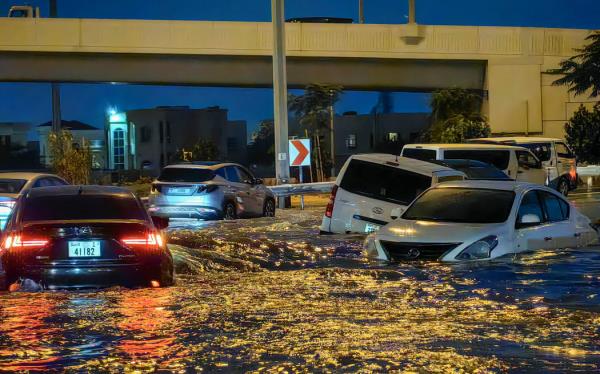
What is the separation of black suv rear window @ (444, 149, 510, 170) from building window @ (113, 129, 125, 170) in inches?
2087

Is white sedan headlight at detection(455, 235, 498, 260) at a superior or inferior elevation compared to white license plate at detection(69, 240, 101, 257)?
inferior

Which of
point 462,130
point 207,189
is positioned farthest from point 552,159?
point 462,130

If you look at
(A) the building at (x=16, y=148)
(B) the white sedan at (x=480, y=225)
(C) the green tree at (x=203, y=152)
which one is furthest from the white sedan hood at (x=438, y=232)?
(A) the building at (x=16, y=148)

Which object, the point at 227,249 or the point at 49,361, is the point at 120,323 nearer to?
the point at 49,361

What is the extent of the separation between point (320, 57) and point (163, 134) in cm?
3202

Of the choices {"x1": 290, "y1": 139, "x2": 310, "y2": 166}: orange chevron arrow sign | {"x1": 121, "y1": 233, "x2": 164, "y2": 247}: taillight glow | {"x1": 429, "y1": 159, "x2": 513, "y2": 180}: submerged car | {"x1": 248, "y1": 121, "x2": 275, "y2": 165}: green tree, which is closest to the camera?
{"x1": 121, "y1": 233, "x2": 164, "y2": 247}: taillight glow

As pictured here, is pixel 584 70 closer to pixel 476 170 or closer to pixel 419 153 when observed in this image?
pixel 419 153

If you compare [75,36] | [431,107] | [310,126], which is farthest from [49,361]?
[310,126]

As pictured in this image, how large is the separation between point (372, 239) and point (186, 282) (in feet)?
8.94

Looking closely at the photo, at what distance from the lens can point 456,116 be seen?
4403 centimetres

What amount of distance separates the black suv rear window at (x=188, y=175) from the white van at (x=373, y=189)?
615cm

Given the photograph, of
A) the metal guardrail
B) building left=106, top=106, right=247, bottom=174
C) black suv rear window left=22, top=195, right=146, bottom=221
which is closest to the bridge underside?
the metal guardrail

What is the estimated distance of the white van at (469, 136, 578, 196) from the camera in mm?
29156

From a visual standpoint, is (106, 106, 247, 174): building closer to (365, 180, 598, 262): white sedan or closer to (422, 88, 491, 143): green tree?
(422, 88, 491, 143): green tree
